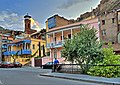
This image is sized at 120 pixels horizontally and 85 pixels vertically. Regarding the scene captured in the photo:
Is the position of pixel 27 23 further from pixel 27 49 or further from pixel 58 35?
pixel 58 35

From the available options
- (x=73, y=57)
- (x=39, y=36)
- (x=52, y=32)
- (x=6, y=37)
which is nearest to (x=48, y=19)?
(x=52, y=32)

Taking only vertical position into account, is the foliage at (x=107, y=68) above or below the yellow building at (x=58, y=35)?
below

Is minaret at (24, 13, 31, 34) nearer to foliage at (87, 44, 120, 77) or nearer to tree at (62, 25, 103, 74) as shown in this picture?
tree at (62, 25, 103, 74)

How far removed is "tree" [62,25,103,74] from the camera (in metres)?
24.1

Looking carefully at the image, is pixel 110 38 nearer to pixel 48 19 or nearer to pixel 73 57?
pixel 48 19

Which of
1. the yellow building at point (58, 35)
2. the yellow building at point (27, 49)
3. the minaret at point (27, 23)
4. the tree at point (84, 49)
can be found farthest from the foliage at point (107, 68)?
the minaret at point (27, 23)

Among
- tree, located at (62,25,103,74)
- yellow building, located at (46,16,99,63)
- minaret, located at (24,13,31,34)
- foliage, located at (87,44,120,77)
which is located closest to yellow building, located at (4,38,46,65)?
yellow building, located at (46,16,99,63)

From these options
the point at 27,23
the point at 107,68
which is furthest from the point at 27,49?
the point at 107,68

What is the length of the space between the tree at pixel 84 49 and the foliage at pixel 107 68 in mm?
719

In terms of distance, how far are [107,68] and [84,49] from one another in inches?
162

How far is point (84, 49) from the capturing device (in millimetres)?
24328

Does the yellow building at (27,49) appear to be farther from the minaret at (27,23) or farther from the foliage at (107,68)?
the foliage at (107,68)

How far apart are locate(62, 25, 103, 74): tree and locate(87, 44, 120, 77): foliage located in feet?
2.36

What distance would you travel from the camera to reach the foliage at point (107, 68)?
20.5 m
